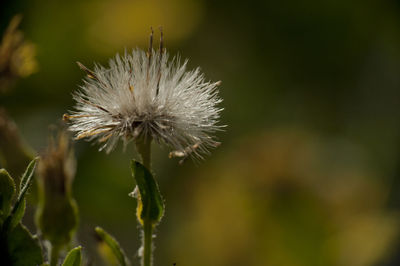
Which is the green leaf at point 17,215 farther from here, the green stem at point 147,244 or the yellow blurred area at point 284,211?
the yellow blurred area at point 284,211

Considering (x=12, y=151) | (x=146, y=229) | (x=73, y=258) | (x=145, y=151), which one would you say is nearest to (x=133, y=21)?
(x=12, y=151)

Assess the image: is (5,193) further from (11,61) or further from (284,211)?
(284,211)

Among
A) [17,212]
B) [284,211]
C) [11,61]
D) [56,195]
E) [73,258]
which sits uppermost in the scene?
[284,211]

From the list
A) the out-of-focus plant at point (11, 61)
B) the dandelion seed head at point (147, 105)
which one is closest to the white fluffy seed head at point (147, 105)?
the dandelion seed head at point (147, 105)

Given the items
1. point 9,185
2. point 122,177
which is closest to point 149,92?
point 9,185

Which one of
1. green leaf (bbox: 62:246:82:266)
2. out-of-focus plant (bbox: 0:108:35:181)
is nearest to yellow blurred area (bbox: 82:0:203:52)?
out-of-focus plant (bbox: 0:108:35:181)

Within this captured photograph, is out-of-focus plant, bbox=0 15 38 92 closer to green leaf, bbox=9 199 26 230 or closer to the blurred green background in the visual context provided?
green leaf, bbox=9 199 26 230
